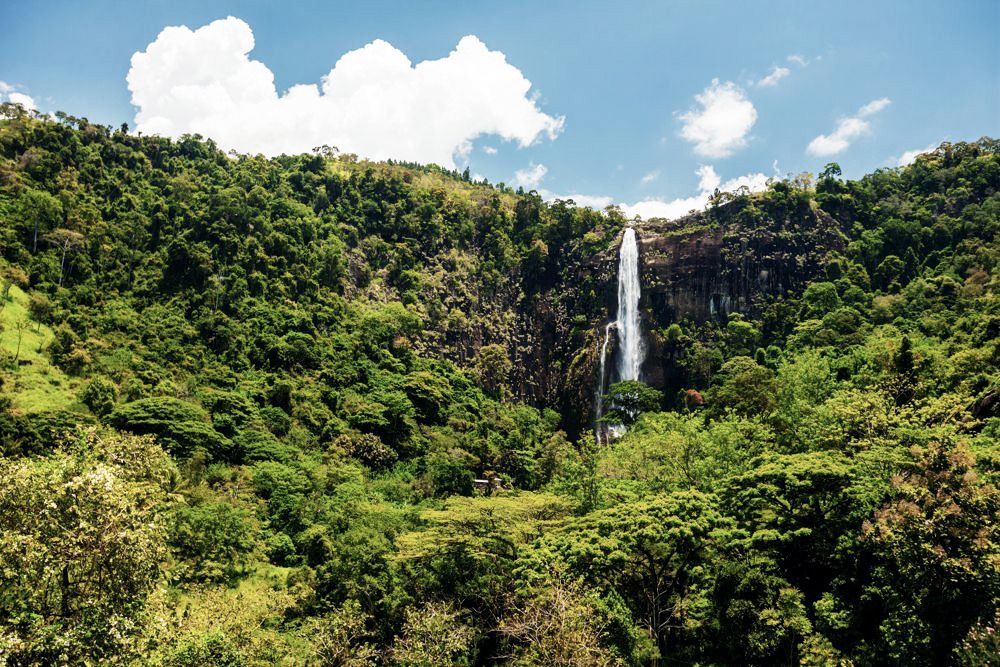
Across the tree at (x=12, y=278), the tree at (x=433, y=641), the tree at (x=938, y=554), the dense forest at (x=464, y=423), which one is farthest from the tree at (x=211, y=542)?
the tree at (x=12, y=278)

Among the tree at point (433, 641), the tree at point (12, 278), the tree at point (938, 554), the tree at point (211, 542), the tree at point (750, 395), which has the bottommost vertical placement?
the tree at point (433, 641)

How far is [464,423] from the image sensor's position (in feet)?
185

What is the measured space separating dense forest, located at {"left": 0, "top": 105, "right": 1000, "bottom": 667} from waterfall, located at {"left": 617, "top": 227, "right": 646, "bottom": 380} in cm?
167

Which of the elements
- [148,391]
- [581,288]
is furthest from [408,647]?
[581,288]

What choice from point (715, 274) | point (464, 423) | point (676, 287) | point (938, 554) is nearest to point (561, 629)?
point (938, 554)

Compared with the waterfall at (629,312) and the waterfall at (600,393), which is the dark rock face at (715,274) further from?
the waterfall at (629,312)

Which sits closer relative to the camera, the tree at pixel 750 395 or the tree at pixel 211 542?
the tree at pixel 211 542

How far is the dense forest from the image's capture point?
15.7m

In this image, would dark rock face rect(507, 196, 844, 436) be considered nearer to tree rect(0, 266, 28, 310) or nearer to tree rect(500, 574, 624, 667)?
tree rect(500, 574, 624, 667)

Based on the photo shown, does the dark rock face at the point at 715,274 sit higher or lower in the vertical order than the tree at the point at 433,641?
higher

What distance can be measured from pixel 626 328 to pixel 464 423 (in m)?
22.8

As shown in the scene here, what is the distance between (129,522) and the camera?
12.0 meters

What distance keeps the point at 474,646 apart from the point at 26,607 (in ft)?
49.1

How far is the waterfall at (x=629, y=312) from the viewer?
6581 centimetres
